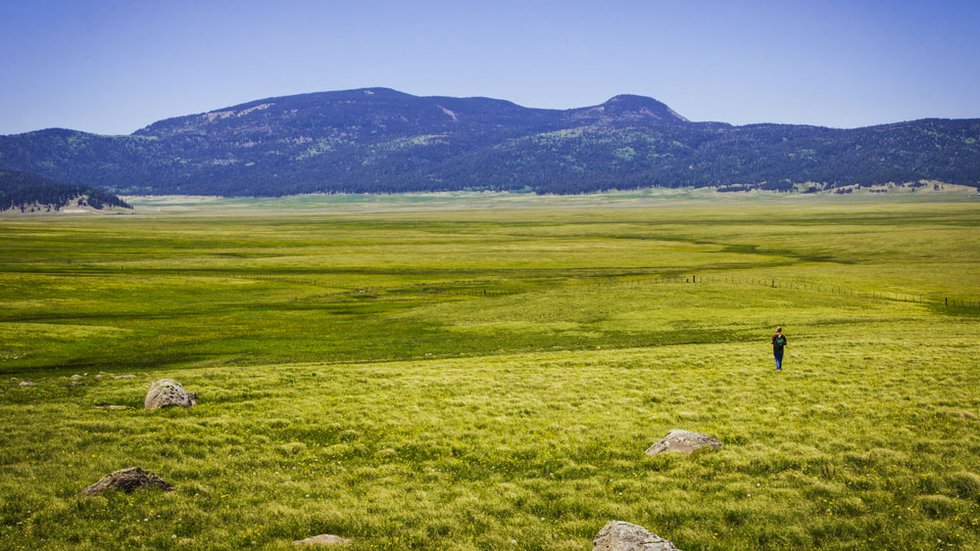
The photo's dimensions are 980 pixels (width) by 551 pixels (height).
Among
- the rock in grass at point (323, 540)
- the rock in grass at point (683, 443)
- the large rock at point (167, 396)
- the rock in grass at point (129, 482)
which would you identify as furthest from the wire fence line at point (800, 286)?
the rock in grass at point (129, 482)

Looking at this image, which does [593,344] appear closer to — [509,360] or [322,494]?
[509,360]

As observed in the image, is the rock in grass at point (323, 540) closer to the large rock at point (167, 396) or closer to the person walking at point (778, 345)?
the large rock at point (167, 396)

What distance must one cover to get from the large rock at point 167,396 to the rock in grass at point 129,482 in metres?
8.32

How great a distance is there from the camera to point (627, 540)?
13.8 m

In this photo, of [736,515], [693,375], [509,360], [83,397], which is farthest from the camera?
[509,360]

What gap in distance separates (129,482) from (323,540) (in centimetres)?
621

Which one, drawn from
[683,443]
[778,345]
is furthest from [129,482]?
[778,345]

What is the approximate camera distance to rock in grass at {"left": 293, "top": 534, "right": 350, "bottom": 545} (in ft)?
50.4

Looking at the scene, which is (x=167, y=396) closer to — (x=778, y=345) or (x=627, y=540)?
(x=627, y=540)

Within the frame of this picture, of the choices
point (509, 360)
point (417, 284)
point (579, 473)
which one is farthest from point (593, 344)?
point (417, 284)

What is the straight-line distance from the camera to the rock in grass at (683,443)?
68.3ft

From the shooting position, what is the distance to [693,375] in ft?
108

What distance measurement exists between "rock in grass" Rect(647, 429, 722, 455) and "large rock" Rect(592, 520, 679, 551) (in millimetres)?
6792

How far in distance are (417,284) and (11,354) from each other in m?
52.8
